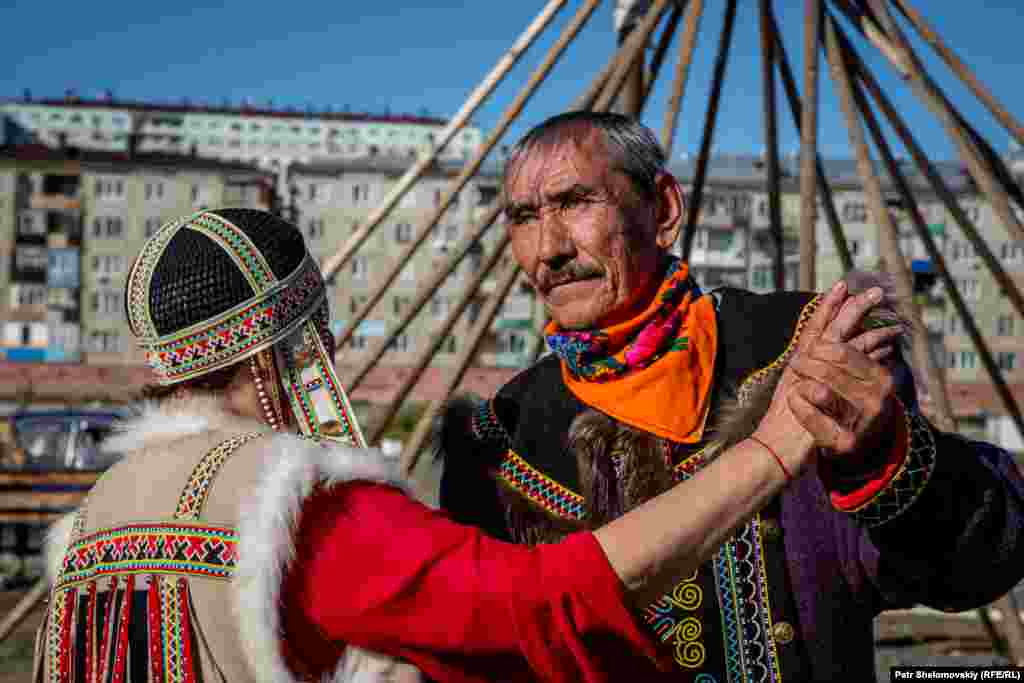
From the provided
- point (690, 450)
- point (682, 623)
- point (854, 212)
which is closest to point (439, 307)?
point (854, 212)

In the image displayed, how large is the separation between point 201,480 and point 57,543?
0.51 m

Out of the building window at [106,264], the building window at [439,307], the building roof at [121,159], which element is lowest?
the building window at [439,307]

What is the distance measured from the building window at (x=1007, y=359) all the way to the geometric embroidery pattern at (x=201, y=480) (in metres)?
50.0

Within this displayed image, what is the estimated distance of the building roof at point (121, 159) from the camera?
49.5 metres

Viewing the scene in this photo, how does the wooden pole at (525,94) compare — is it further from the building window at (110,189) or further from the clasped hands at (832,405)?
the building window at (110,189)

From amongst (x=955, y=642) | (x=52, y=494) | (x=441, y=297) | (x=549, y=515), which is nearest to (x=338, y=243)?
(x=441, y=297)

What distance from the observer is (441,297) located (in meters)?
49.8

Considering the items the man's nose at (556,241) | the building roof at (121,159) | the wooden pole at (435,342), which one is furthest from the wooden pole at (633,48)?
the building roof at (121,159)

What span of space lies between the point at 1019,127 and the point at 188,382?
416 cm

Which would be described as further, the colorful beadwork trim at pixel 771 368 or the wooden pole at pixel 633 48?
the wooden pole at pixel 633 48

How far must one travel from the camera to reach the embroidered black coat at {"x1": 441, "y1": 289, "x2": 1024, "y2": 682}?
171cm

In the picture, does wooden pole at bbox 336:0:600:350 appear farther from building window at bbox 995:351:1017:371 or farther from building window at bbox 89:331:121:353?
building window at bbox 89:331:121:353

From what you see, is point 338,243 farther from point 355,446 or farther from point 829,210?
point 355,446

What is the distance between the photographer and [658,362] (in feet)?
7.16
